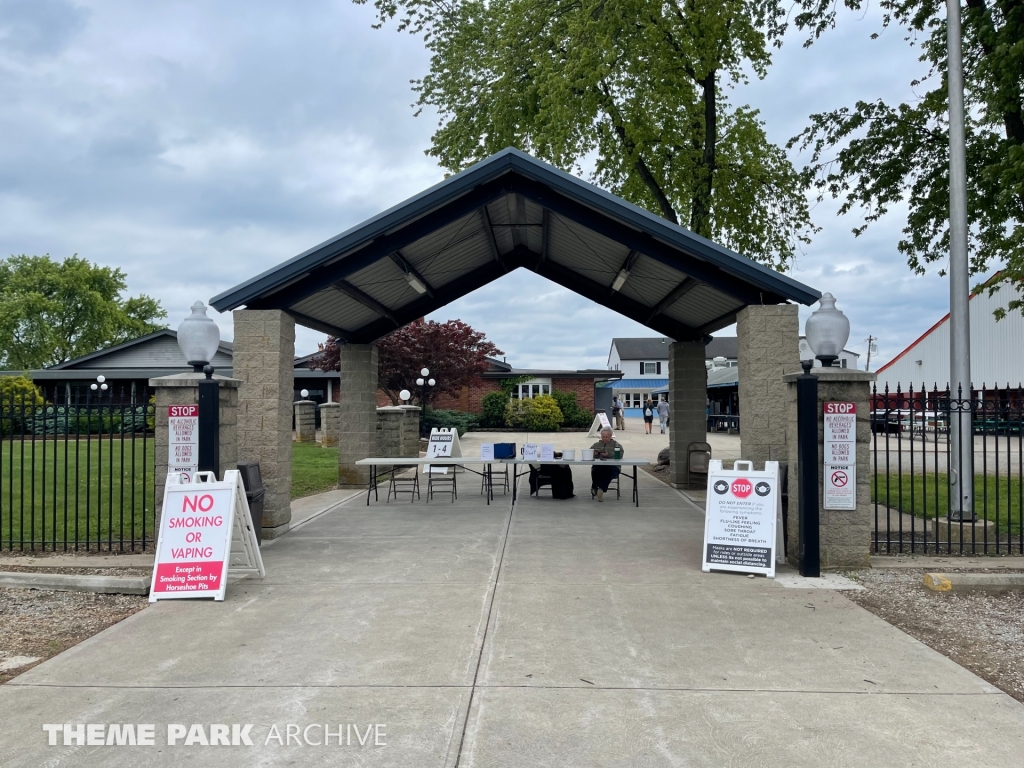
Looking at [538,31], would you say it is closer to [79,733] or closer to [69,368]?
[79,733]

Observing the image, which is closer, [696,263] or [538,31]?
[696,263]

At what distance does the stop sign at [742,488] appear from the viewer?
7.62 m

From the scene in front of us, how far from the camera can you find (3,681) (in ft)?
15.4

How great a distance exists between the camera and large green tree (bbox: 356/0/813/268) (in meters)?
16.7

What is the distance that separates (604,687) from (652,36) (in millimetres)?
15429

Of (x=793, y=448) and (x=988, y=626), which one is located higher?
(x=793, y=448)

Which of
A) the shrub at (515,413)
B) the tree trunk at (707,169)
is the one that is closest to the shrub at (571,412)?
A: the shrub at (515,413)

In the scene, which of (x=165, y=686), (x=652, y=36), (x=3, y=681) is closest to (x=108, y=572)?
(x=3, y=681)

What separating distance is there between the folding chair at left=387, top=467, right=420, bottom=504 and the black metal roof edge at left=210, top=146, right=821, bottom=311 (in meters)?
4.43

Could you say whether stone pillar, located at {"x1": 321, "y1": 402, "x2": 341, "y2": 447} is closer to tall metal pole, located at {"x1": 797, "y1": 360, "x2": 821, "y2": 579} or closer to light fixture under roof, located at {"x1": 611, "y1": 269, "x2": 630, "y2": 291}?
light fixture under roof, located at {"x1": 611, "y1": 269, "x2": 630, "y2": 291}

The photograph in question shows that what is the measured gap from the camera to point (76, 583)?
273 inches

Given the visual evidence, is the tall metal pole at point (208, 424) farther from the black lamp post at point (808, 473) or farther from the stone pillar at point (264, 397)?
the black lamp post at point (808, 473)

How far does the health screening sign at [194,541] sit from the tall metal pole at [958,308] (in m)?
7.91

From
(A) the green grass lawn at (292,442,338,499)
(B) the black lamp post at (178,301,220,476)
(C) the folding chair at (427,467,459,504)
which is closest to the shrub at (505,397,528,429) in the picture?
(A) the green grass lawn at (292,442,338,499)
